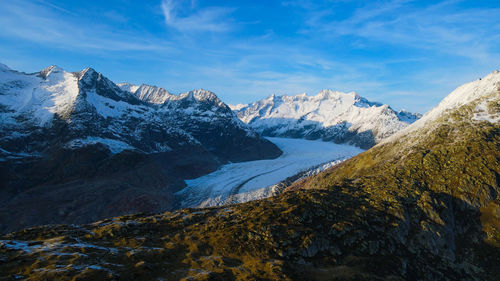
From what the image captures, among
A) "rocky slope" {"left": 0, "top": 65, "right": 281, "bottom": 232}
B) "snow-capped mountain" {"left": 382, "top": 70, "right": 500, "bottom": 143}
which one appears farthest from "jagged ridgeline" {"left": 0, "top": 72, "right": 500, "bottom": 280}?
"rocky slope" {"left": 0, "top": 65, "right": 281, "bottom": 232}

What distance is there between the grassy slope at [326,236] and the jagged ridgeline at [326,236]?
200 millimetres

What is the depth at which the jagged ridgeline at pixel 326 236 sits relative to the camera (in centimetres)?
3931

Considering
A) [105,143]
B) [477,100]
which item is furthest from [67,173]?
[477,100]

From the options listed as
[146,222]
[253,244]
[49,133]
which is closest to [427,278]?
[253,244]

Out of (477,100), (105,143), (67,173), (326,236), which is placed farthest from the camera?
(105,143)

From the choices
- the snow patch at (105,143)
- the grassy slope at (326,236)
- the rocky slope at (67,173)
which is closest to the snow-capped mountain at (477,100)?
the grassy slope at (326,236)

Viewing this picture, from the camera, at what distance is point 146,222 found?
56.9 m

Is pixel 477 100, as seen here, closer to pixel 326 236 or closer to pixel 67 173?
pixel 326 236

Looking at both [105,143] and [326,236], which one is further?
[105,143]

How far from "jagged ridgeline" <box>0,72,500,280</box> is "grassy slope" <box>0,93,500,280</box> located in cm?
20

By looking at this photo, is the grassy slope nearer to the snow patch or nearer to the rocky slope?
the rocky slope

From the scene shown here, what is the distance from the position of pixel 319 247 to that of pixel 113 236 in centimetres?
3633

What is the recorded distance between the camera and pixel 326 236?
51906 millimetres

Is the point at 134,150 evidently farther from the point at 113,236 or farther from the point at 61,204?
the point at 113,236
